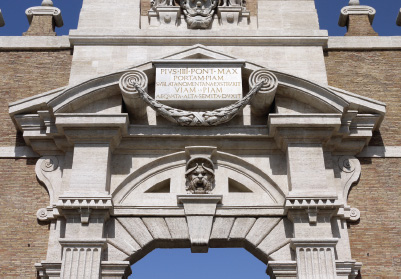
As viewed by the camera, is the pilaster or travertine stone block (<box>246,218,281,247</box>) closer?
the pilaster

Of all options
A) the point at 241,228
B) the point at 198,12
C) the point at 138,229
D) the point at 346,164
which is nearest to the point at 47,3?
the point at 198,12

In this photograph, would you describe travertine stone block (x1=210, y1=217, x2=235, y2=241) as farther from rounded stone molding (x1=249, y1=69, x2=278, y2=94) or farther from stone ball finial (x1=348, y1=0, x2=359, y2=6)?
stone ball finial (x1=348, y1=0, x2=359, y2=6)

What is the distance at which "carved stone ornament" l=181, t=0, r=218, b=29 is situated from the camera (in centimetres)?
1553

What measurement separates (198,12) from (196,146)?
3473 mm

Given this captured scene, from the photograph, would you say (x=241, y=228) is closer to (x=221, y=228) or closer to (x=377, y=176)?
(x=221, y=228)

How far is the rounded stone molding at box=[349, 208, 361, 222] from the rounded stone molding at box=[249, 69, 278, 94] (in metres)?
2.59

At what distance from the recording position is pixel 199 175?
523 inches

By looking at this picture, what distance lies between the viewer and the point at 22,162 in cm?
1397

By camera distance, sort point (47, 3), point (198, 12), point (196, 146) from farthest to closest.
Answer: point (47, 3)
point (198, 12)
point (196, 146)

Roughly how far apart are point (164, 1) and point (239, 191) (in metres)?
4.77

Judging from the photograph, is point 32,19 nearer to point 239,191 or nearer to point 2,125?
point 2,125

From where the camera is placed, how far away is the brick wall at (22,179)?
42.4 ft

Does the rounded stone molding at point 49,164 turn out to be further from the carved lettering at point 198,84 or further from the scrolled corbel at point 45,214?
the carved lettering at point 198,84

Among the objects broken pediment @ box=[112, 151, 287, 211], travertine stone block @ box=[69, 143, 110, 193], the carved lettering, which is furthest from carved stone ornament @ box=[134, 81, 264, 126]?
→ travertine stone block @ box=[69, 143, 110, 193]
